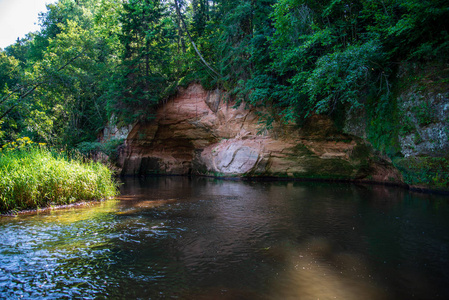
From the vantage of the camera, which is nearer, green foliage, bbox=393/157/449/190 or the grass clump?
the grass clump

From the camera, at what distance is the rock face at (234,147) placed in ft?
45.8

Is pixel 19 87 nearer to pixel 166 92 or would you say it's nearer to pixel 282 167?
pixel 166 92

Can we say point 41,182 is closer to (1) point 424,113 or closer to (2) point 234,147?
(2) point 234,147

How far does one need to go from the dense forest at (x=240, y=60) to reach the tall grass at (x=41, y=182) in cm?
310

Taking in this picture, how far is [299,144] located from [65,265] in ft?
44.2

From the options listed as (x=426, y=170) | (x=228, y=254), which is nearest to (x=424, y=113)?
(x=426, y=170)

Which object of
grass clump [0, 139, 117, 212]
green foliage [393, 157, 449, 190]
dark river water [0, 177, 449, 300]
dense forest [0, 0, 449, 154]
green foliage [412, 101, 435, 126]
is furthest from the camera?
dense forest [0, 0, 449, 154]

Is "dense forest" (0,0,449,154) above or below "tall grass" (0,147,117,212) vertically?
above

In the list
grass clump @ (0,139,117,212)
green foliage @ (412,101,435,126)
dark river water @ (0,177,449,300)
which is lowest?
dark river water @ (0,177,449,300)

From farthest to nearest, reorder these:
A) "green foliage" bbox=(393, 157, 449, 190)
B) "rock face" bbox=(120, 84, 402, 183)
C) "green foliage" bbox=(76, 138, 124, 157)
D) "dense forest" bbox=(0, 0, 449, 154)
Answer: "green foliage" bbox=(76, 138, 124, 157)
"rock face" bbox=(120, 84, 402, 183)
"dense forest" bbox=(0, 0, 449, 154)
"green foliage" bbox=(393, 157, 449, 190)

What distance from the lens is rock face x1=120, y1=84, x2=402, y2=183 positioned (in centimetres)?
1395

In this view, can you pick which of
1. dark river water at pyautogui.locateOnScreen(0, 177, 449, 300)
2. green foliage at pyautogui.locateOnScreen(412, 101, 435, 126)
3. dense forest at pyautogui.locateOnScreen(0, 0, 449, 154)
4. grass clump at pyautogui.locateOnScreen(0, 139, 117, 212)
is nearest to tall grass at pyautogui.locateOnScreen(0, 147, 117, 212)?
grass clump at pyautogui.locateOnScreen(0, 139, 117, 212)

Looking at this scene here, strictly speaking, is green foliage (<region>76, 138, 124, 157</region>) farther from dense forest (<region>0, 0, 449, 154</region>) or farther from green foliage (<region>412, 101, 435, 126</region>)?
green foliage (<region>412, 101, 435, 126</region>)

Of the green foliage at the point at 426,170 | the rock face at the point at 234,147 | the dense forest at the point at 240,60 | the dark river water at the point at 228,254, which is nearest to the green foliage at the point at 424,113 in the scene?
the dense forest at the point at 240,60
